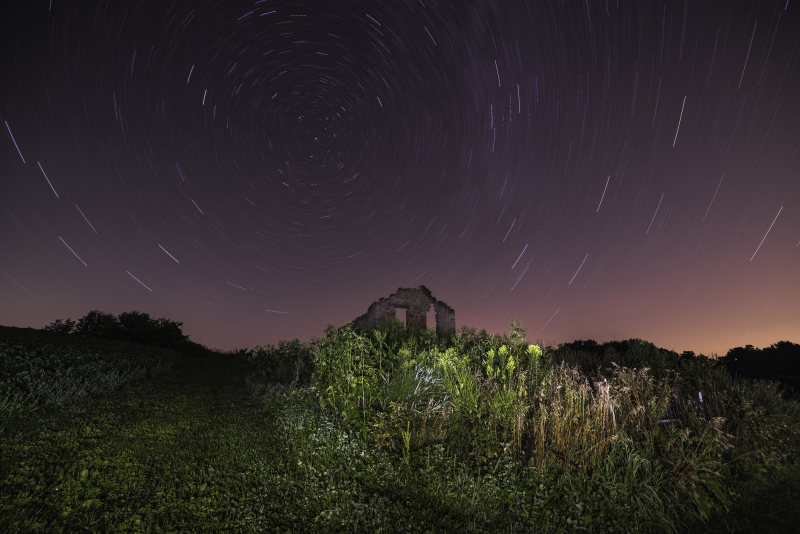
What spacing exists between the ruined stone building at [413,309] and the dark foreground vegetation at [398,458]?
1484cm

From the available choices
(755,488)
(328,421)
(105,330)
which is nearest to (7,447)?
(328,421)

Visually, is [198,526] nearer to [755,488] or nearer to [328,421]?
[328,421]

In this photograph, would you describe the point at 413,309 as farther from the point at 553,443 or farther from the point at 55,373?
the point at 553,443

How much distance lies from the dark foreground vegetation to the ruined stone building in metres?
14.8

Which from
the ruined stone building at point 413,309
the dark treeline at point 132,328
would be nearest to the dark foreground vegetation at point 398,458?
the ruined stone building at point 413,309

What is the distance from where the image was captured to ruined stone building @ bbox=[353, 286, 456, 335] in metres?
23.3

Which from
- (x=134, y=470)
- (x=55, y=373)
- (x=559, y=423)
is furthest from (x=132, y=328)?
(x=559, y=423)

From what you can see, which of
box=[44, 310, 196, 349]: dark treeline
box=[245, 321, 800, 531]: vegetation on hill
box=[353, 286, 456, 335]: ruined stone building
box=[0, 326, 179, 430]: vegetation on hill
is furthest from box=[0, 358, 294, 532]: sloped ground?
box=[44, 310, 196, 349]: dark treeline

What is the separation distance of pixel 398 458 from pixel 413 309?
18.6 meters

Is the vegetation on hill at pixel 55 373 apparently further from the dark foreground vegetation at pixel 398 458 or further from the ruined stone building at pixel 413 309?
the ruined stone building at pixel 413 309

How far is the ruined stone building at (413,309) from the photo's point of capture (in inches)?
917

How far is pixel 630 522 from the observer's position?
13.6ft

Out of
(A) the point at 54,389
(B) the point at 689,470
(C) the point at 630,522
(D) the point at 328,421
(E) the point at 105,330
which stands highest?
(E) the point at 105,330

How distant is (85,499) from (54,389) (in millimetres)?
5200
